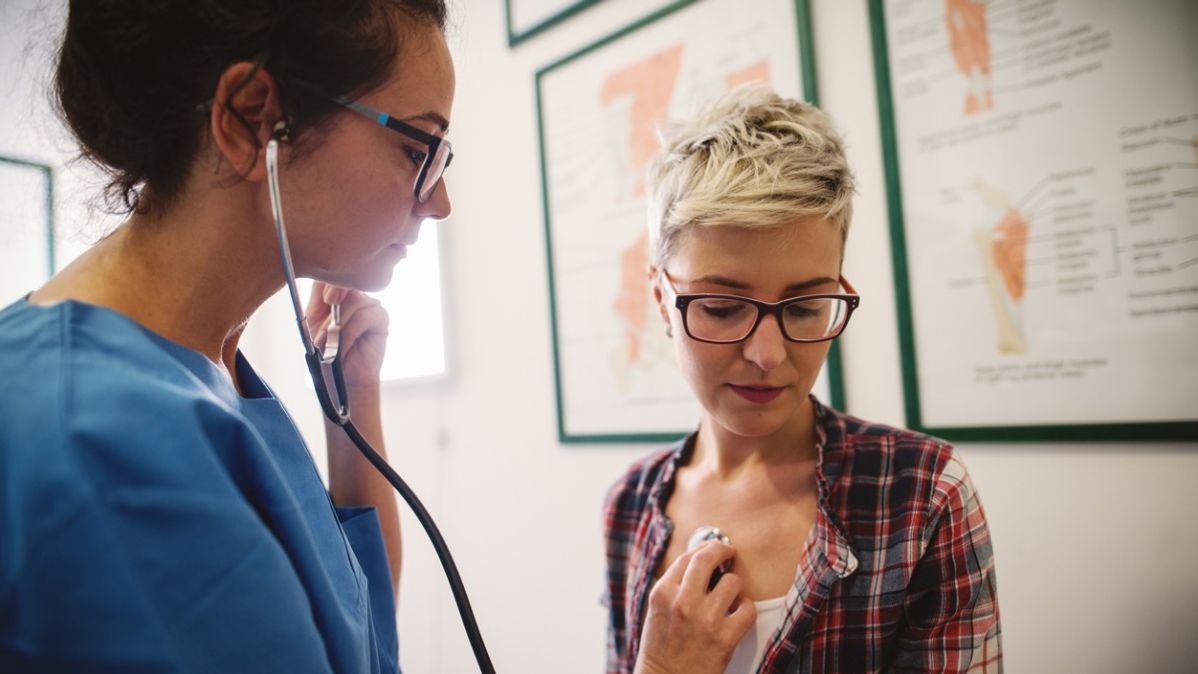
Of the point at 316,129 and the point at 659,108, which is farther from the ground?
the point at 659,108

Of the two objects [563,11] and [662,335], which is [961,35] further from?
[563,11]

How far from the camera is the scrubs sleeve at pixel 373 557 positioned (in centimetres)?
87

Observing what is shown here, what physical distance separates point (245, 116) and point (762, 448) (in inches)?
29.1

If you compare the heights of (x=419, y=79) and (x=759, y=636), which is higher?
(x=419, y=79)

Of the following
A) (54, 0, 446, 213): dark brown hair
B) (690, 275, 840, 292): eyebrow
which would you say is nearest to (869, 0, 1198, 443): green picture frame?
(690, 275, 840, 292): eyebrow

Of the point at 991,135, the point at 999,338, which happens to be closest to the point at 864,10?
the point at 991,135

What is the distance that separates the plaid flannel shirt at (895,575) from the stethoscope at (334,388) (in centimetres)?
35

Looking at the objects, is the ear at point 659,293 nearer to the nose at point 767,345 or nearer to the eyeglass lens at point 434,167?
the nose at point 767,345

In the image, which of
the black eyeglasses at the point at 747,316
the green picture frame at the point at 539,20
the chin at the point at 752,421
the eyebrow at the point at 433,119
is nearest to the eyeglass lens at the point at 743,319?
the black eyeglasses at the point at 747,316

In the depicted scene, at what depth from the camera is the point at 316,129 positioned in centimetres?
61

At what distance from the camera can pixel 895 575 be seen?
0.75m

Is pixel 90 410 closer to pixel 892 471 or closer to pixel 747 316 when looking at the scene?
pixel 747 316

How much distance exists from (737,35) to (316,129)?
0.98m

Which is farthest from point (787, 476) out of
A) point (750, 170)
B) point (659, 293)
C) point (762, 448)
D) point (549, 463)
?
point (549, 463)
